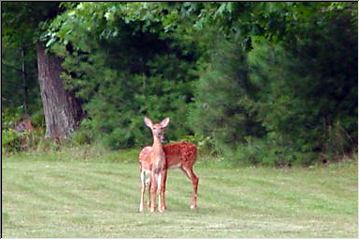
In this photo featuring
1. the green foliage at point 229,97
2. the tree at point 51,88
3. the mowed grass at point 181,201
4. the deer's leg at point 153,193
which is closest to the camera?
the mowed grass at point 181,201

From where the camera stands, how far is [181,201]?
640 inches

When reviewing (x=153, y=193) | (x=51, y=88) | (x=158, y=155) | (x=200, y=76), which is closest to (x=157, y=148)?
(x=158, y=155)

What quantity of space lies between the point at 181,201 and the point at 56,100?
13.9 m

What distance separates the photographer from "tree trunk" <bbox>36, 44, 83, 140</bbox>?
2958 centimetres

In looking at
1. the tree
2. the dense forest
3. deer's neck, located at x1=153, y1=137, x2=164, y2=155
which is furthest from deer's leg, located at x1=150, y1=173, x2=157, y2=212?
→ the tree

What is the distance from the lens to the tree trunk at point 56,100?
29.6 metres

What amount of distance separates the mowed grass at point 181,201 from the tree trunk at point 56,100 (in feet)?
11.3

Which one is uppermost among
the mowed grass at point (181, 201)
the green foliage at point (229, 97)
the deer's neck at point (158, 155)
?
the green foliage at point (229, 97)

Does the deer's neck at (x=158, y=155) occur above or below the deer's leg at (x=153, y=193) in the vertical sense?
above

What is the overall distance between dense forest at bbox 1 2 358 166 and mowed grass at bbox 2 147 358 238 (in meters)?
0.85

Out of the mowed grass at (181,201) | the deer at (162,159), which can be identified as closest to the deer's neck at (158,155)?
the deer at (162,159)

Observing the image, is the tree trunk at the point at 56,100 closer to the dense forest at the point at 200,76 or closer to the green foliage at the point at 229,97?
the dense forest at the point at 200,76

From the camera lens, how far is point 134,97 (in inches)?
1076

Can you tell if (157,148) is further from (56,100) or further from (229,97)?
(56,100)
